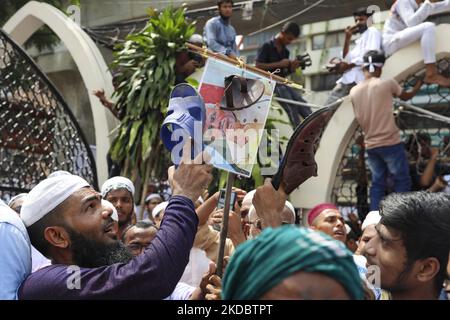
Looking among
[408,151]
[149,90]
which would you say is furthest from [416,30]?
[149,90]

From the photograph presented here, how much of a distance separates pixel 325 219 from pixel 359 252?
2.32ft

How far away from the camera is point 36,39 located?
41.4 feet

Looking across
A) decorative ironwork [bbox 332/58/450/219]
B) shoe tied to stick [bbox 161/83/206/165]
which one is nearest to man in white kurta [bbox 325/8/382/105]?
decorative ironwork [bbox 332/58/450/219]

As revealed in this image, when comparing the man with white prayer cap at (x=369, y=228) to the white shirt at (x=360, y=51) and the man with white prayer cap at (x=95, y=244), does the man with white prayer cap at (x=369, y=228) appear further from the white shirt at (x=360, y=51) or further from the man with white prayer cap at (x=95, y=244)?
the white shirt at (x=360, y=51)

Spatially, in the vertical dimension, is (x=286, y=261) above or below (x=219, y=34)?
above

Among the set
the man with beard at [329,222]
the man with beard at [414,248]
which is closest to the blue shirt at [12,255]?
the man with beard at [414,248]

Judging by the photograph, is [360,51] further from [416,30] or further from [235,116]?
[235,116]

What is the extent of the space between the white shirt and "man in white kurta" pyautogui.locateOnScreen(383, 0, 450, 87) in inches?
5.5

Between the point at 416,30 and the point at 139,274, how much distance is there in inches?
192

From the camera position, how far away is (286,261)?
1420 mm

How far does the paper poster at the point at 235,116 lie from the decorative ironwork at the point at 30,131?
4.27 metres
